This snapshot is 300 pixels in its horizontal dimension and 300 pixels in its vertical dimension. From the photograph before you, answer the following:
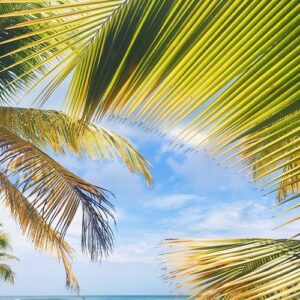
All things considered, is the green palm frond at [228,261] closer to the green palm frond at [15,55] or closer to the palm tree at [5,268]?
the green palm frond at [15,55]

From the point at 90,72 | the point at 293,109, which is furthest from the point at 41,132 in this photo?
the point at 293,109

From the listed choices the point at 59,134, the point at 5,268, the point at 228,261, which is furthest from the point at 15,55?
the point at 5,268

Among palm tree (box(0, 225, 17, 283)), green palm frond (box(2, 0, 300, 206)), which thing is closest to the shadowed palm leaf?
green palm frond (box(2, 0, 300, 206))

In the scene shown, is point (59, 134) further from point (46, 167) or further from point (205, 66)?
point (205, 66)

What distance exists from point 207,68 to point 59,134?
6068 millimetres

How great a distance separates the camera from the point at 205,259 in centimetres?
188

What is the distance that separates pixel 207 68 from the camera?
1.02 meters

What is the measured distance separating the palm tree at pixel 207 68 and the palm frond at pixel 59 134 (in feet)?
15.6

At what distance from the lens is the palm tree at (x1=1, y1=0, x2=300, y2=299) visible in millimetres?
944

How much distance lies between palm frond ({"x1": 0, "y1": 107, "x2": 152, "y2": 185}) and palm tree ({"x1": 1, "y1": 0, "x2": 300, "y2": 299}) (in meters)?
4.76

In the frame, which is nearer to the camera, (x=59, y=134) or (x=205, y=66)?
(x=205, y=66)

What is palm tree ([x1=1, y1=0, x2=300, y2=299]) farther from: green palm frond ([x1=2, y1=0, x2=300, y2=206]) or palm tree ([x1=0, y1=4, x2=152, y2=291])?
palm tree ([x1=0, y1=4, x2=152, y2=291])

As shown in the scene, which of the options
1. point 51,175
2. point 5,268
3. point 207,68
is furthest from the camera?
point 5,268

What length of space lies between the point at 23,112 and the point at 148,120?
5819 millimetres
